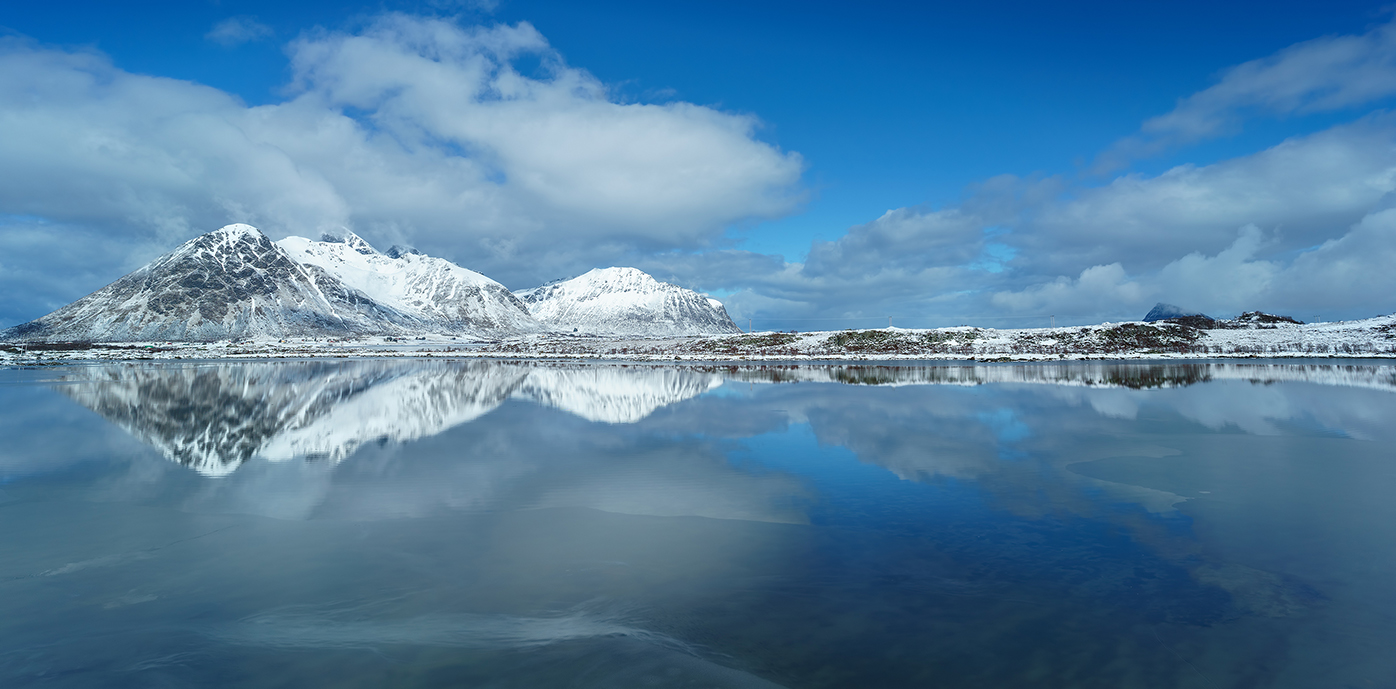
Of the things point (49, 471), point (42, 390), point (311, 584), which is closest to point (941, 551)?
point (311, 584)

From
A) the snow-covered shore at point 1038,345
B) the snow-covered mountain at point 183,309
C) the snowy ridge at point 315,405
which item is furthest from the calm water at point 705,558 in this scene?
the snow-covered mountain at point 183,309

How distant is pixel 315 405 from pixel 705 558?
26.3 metres

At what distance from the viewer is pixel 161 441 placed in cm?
1973

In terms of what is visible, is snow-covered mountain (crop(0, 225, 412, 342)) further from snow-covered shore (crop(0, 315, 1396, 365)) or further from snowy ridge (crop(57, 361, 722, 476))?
snowy ridge (crop(57, 361, 722, 476))

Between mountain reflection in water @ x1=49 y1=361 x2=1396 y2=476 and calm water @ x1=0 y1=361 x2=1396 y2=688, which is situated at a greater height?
mountain reflection in water @ x1=49 y1=361 x2=1396 y2=476

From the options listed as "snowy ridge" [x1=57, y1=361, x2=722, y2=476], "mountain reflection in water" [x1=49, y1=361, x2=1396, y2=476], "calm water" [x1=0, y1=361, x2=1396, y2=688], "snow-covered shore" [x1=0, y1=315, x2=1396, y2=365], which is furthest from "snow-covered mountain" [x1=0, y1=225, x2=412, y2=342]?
"calm water" [x1=0, y1=361, x2=1396, y2=688]

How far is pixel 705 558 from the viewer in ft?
31.2

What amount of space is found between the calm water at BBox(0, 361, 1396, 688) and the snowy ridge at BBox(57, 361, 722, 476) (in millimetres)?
561

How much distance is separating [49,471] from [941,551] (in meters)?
20.4

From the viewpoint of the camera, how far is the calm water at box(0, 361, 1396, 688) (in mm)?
6535

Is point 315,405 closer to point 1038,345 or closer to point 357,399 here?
point 357,399

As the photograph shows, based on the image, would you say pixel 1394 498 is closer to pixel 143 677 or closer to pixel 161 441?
pixel 143 677

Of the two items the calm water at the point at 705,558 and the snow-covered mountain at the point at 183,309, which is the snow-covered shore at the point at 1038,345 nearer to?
the calm water at the point at 705,558

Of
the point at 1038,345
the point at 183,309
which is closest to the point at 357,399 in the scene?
the point at 1038,345
